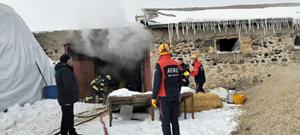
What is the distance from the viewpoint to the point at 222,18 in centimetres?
1187

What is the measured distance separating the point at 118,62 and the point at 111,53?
1.38 metres

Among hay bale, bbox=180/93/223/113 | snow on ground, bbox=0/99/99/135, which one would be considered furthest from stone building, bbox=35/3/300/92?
snow on ground, bbox=0/99/99/135

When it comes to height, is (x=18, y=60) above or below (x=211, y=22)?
below

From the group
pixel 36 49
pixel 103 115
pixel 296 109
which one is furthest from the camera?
pixel 36 49

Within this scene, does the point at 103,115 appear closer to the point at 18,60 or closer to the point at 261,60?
the point at 18,60

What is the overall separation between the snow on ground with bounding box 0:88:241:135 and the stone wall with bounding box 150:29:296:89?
9.46 ft

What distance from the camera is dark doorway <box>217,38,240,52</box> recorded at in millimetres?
12130

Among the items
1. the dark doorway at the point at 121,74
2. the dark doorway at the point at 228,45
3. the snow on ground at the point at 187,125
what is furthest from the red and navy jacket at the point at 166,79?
the dark doorway at the point at 121,74

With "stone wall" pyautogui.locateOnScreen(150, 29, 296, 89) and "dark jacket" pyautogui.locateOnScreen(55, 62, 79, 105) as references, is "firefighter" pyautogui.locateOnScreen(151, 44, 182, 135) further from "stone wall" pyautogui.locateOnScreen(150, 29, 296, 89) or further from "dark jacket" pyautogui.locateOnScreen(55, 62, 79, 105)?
"stone wall" pyautogui.locateOnScreen(150, 29, 296, 89)

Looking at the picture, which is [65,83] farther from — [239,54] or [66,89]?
[239,54]

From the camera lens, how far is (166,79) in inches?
218

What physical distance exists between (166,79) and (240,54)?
6.99 meters

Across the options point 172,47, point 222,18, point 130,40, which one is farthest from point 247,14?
point 130,40

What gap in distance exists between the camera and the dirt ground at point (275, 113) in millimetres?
5924
